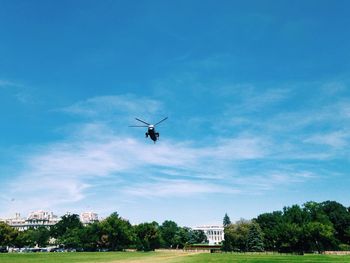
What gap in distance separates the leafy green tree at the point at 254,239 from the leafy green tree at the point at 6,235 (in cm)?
8276

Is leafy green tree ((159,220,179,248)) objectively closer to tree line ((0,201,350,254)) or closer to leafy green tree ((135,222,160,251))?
tree line ((0,201,350,254))

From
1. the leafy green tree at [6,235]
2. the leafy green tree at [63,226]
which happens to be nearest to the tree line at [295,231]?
the leafy green tree at [6,235]

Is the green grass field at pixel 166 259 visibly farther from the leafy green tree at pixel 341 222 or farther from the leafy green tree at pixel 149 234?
the leafy green tree at pixel 149 234

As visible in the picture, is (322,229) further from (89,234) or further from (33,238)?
(33,238)

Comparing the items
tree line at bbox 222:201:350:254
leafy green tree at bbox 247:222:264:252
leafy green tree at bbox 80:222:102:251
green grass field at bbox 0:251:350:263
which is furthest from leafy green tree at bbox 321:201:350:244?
leafy green tree at bbox 80:222:102:251

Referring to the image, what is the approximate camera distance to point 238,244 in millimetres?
124188

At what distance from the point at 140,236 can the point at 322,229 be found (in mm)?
61998

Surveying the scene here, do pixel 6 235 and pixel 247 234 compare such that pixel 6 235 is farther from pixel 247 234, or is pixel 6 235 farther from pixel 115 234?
Answer: pixel 247 234

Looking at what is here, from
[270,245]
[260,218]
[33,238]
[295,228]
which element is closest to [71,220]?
[33,238]

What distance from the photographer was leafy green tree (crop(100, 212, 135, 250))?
444 ft

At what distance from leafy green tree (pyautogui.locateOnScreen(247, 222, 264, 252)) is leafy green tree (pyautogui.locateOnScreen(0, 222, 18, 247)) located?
82763 mm

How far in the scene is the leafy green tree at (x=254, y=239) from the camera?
390ft

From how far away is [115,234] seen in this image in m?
135

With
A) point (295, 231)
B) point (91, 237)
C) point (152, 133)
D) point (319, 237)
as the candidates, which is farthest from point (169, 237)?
point (152, 133)
